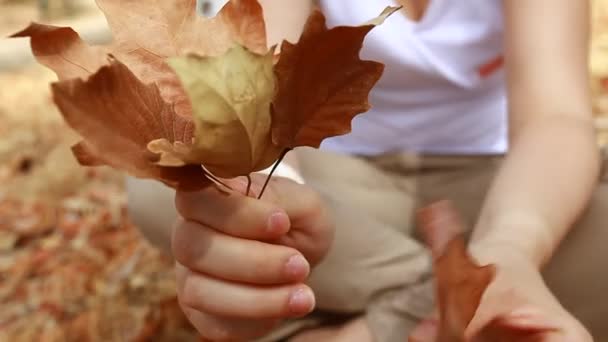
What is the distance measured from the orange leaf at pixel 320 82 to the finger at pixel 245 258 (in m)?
0.06

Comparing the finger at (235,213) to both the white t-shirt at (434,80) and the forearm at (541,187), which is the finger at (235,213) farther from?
the white t-shirt at (434,80)

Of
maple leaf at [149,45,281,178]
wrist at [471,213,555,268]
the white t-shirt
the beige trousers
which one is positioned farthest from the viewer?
the white t-shirt

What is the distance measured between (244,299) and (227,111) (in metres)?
0.12

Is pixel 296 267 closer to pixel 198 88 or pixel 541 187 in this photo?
pixel 198 88

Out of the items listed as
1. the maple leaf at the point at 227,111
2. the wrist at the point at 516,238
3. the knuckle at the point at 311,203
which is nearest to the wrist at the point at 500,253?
the wrist at the point at 516,238

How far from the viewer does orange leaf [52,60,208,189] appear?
0.85 feet

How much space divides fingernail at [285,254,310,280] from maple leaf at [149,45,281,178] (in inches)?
2.3

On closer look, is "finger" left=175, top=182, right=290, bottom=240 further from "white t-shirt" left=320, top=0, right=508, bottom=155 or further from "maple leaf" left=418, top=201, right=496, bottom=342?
"white t-shirt" left=320, top=0, right=508, bottom=155

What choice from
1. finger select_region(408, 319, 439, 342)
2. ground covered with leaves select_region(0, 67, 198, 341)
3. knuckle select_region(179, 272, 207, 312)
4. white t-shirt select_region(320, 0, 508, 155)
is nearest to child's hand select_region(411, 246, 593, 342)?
finger select_region(408, 319, 439, 342)

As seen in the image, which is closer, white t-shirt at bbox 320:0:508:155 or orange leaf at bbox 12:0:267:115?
orange leaf at bbox 12:0:267:115

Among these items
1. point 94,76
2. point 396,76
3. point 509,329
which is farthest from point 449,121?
point 94,76

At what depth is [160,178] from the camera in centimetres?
28

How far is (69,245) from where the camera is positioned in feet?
3.29

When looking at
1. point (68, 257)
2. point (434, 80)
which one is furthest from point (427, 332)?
point (68, 257)
